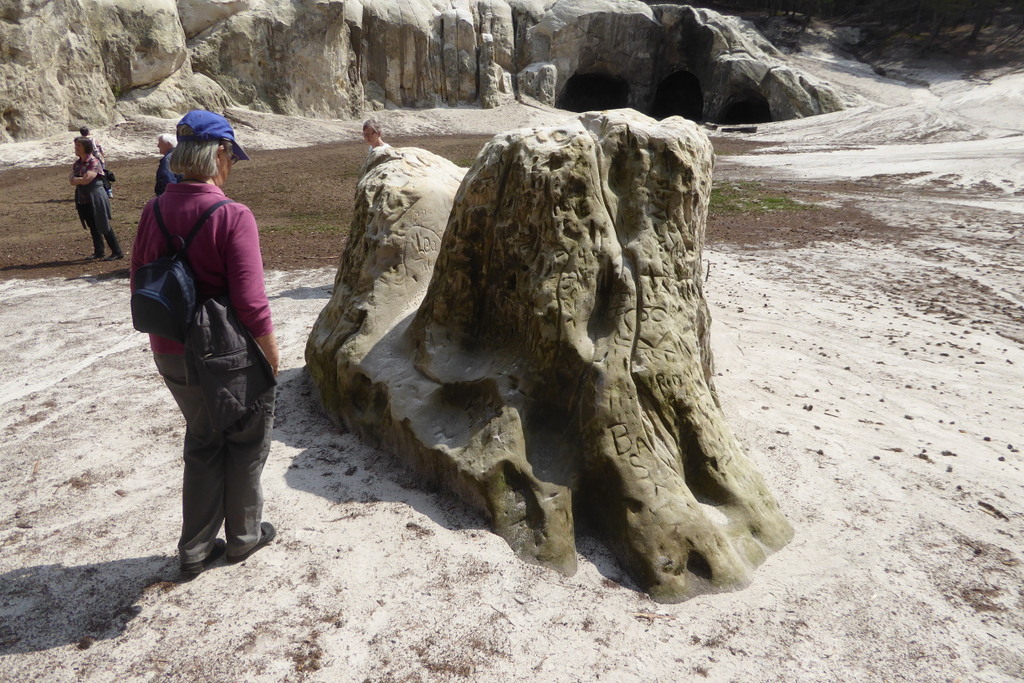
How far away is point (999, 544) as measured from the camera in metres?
3.64

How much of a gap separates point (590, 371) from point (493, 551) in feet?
3.32

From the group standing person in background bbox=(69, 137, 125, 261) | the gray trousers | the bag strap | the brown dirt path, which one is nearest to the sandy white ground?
the gray trousers

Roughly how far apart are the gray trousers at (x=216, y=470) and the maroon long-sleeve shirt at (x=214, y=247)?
21cm

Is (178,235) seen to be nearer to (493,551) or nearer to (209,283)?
(209,283)

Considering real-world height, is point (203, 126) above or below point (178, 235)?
above

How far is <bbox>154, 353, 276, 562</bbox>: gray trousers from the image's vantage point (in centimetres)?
279

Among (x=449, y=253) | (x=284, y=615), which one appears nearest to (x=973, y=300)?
(x=449, y=253)

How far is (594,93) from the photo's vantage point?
121 ft

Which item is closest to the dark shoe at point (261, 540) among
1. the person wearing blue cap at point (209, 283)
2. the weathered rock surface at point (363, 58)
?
the person wearing blue cap at point (209, 283)

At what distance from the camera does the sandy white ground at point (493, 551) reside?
278cm

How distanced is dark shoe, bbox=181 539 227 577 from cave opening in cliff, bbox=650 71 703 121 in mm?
35726

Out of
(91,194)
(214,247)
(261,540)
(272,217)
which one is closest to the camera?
(214,247)

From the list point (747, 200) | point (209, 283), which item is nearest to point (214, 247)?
point (209, 283)

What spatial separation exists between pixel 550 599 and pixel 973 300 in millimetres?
6550
